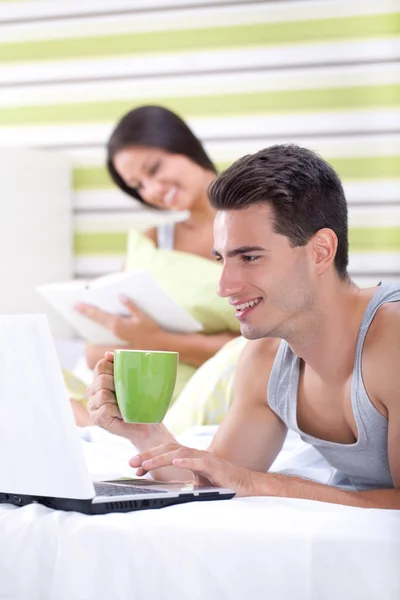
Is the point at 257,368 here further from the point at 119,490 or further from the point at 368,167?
the point at 368,167

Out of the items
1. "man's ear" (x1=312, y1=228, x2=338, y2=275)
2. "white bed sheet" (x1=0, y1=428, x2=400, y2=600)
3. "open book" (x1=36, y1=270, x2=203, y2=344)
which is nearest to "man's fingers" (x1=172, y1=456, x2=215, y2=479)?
"white bed sheet" (x1=0, y1=428, x2=400, y2=600)

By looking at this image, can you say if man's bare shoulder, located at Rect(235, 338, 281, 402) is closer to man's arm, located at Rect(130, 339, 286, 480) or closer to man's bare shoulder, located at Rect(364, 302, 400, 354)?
man's arm, located at Rect(130, 339, 286, 480)

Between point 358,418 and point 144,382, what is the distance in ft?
1.15

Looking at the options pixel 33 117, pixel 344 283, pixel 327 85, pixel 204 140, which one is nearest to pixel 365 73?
pixel 327 85

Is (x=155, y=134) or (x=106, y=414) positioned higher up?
(x=155, y=134)

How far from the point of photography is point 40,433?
1121 mm

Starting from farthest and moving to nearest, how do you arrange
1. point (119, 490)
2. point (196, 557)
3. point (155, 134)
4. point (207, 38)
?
point (207, 38) → point (155, 134) → point (119, 490) → point (196, 557)

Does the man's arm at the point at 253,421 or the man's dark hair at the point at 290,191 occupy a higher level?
the man's dark hair at the point at 290,191

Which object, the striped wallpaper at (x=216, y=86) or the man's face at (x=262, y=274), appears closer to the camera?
the man's face at (x=262, y=274)

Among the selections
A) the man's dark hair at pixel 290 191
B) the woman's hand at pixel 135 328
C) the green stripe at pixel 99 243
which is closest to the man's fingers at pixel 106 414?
the man's dark hair at pixel 290 191

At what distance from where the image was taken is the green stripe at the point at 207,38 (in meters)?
3.10

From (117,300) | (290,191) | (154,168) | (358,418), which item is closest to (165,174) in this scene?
(154,168)

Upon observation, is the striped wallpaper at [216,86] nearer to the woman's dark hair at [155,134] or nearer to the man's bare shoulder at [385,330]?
the woman's dark hair at [155,134]

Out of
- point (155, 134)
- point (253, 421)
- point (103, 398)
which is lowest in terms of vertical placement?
point (253, 421)
